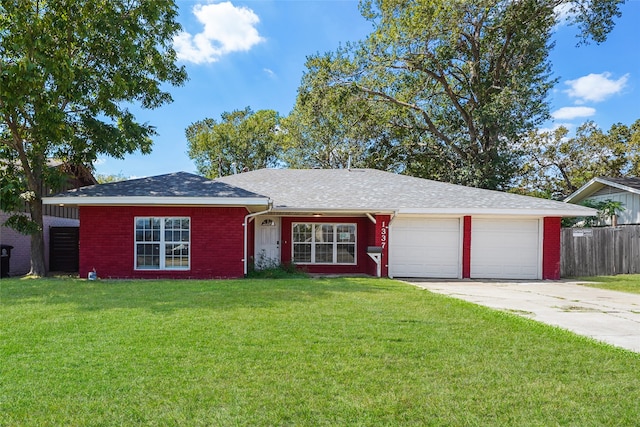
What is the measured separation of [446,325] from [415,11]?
1966 centimetres

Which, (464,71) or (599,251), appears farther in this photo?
(464,71)

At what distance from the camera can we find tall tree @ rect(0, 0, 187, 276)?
11008 millimetres

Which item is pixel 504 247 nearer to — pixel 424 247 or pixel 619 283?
pixel 424 247

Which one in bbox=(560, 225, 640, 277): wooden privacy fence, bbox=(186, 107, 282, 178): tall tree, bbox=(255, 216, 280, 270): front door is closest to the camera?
bbox=(560, 225, 640, 277): wooden privacy fence

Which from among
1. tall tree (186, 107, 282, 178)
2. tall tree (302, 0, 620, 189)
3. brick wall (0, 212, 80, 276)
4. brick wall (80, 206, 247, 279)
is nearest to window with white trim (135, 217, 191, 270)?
brick wall (80, 206, 247, 279)

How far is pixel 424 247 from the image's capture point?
13.6 m

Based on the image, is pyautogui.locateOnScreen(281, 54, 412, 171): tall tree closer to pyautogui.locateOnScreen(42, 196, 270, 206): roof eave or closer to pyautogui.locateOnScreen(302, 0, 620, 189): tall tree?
pyautogui.locateOnScreen(302, 0, 620, 189): tall tree

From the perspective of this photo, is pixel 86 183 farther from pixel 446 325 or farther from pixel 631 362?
pixel 631 362

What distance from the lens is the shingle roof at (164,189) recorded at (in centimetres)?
1164

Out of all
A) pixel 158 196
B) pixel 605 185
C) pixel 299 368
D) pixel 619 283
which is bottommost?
pixel 619 283

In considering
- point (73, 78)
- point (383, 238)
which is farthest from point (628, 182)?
point (73, 78)

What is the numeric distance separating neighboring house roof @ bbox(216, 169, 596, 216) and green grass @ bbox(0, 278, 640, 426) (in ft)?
21.4

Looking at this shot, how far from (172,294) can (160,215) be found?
455 cm

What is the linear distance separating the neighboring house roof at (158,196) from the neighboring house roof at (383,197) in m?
1.56
